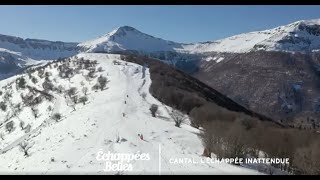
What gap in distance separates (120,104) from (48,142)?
15999 mm

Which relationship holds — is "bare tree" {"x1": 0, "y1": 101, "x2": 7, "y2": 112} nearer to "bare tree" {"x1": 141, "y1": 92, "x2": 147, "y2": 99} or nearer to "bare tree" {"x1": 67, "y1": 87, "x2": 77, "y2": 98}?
"bare tree" {"x1": 67, "y1": 87, "x2": 77, "y2": 98}

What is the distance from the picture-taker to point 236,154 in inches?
856

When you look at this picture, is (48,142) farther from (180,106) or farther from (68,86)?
(68,86)

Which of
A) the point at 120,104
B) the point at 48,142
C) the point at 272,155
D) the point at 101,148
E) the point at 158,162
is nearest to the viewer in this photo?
the point at 158,162

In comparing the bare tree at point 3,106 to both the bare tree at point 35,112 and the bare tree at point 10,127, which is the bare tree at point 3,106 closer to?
the bare tree at point 35,112

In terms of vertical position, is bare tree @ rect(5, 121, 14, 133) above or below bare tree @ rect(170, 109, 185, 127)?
below

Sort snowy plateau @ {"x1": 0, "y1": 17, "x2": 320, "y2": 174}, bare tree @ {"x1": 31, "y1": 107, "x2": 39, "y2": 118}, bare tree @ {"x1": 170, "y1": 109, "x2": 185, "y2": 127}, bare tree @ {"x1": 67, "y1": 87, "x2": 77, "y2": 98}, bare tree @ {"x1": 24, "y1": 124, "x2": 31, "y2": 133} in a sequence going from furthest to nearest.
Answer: bare tree @ {"x1": 67, "y1": 87, "x2": 77, "y2": 98} < bare tree @ {"x1": 31, "y1": 107, "x2": 39, "y2": 118} < bare tree @ {"x1": 24, "y1": 124, "x2": 31, "y2": 133} < bare tree @ {"x1": 170, "y1": 109, "x2": 185, "y2": 127} < snowy plateau @ {"x1": 0, "y1": 17, "x2": 320, "y2": 174}

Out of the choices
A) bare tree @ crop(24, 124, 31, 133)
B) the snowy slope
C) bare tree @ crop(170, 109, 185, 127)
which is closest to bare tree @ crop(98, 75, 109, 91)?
A: the snowy slope

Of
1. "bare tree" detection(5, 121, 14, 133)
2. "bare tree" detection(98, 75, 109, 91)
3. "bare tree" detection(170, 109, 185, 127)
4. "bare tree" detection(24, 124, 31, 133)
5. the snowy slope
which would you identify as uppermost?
"bare tree" detection(98, 75, 109, 91)

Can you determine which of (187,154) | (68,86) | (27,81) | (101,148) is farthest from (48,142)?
(27,81)

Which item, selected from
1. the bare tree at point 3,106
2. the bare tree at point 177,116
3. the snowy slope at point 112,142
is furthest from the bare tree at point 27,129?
the bare tree at point 3,106

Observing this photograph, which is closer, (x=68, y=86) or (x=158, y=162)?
(x=158, y=162)
